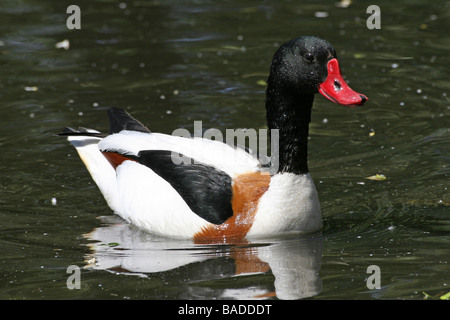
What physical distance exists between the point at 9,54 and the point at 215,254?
7.19m

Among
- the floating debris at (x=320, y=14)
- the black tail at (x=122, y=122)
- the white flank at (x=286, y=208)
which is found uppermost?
the floating debris at (x=320, y=14)

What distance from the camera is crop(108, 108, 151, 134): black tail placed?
8.85 m

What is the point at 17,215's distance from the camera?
26.6ft

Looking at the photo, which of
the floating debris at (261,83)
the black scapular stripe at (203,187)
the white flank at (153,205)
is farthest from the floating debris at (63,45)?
the black scapular stripe at (203,187)

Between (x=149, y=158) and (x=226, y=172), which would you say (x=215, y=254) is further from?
(x=149, y=158)

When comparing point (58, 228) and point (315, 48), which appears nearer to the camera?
point (315, 48)

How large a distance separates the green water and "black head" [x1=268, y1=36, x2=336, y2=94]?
1.43 meters

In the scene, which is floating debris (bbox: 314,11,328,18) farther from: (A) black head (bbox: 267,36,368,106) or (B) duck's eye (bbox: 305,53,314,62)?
(B) duck's eye (bbox: 305,53,314,62)

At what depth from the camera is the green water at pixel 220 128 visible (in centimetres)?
670

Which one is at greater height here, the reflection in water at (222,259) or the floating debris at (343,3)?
the floating debris at (343,3)

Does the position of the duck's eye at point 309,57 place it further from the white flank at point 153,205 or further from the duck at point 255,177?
the white flank at point 153,205

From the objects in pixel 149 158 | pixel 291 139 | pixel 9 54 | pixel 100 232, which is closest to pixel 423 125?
pixel 291 139

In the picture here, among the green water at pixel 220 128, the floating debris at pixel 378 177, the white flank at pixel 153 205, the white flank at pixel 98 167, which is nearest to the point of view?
the green water at pixel 220 128

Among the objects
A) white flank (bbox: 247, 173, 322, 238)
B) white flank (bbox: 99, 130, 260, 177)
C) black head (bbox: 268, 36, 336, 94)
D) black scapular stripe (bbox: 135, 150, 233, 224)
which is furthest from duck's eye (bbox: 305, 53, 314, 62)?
black scapular stripe (bbox: 135, 150, 233, 224)
